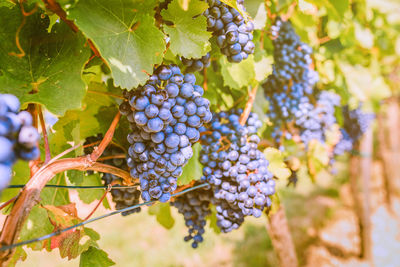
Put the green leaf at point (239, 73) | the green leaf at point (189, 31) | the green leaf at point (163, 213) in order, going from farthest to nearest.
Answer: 1. the green leaf at point (163, 213)
2. the green leaf at point (239, 73)
3. the green leaf at point (189, 31)

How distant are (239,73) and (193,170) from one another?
0.46m

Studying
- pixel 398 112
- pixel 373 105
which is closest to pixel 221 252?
pixel 373 105

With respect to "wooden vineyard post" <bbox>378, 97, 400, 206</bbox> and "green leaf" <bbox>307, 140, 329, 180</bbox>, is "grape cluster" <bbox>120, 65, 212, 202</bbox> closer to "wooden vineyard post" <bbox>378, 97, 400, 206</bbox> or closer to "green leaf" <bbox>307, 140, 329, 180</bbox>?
"green leaf" <bbox>307, 140, 329, 180</bbox>

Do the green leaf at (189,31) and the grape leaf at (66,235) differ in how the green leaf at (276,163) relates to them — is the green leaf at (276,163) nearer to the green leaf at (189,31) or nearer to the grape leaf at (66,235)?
the green leaf at (189,31)

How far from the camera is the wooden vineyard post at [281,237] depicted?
210cm

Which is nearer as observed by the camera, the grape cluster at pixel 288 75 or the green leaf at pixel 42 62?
the green leaf at pixel 42 62

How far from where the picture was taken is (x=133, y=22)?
93cm

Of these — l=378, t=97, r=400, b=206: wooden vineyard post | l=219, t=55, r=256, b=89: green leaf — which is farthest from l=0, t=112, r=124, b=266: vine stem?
l=378, t=97, r=400, b=206: wooden vineyard post

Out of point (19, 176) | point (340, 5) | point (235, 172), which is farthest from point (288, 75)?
point (19, 176)

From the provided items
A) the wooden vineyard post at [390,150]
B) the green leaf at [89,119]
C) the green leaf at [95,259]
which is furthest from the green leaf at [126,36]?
the wooden vineyard post at [390,150]

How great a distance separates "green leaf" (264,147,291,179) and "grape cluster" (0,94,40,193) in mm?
1050

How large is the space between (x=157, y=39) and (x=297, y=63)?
113cm

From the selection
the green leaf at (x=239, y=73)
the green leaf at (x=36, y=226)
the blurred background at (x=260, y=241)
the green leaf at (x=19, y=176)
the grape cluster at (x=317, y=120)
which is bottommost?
the blurred background at (x=260, y=241)

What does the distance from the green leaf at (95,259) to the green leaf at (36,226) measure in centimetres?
24
